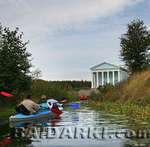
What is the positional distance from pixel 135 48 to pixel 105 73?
2787 centimetres

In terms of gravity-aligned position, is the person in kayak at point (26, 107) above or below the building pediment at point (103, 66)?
below

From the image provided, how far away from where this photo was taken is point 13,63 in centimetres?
3572

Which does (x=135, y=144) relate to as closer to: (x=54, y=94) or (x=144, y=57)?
(x=54, y=94)

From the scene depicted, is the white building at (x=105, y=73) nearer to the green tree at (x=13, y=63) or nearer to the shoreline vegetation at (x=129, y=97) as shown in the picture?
the shoreline vegetation at (x=129, y=97)

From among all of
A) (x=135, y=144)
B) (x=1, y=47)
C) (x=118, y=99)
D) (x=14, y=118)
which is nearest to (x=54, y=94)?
(x=118, y=99)

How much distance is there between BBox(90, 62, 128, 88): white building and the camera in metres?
90.5

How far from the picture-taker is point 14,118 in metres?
26.8

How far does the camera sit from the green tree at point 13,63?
34719mm

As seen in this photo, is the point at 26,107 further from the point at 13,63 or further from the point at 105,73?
the point at 105,73

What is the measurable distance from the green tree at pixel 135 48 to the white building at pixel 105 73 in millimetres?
23698

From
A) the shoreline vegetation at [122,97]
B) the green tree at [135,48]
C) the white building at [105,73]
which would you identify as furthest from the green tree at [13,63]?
the white building at [105,73]

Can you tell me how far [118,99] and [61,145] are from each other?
107ft

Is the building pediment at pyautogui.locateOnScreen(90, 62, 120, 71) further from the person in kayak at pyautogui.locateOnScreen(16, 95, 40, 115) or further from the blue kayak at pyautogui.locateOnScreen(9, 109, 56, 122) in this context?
the person in kayak at pyautogui.locateOnScreen(16, 95, 40, 115)

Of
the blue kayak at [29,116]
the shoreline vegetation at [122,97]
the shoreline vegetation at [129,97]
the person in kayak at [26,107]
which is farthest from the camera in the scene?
the shoreline vegetation at [129,97]
